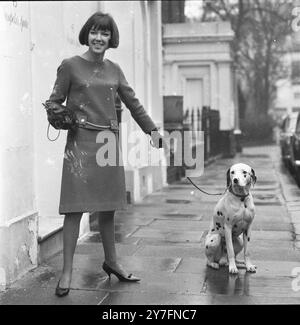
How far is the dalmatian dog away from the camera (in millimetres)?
5359

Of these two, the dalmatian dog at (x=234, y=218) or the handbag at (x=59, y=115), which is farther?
the dalmatian dog at (x=234, y=218)

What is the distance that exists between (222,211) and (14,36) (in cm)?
228

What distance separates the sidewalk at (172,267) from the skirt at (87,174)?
Result: 69 cm

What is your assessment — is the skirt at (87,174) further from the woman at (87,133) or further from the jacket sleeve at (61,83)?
the jacket sleeve at (61,83)

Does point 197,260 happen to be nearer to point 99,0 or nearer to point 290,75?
point 99,0

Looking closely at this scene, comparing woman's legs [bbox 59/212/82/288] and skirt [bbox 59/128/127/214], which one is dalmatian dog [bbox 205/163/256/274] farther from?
woman's legs [bbox 59/212/82/288]

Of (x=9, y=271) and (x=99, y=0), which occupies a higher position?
(x=99, y=0)

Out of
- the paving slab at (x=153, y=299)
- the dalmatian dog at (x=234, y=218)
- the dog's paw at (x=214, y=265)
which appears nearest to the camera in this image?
the paving slab at (x=153, y=299)

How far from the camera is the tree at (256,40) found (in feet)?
108

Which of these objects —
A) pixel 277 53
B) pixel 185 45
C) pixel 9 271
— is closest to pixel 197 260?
pixel 9 271

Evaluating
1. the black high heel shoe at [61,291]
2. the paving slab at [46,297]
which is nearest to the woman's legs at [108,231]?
the paving slab at [46,297]

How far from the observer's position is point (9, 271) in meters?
5.07

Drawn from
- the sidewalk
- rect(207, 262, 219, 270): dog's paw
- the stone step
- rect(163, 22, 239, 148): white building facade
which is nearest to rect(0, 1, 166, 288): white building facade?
the stone step

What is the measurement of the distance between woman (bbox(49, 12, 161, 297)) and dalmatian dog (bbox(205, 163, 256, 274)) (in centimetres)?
100
